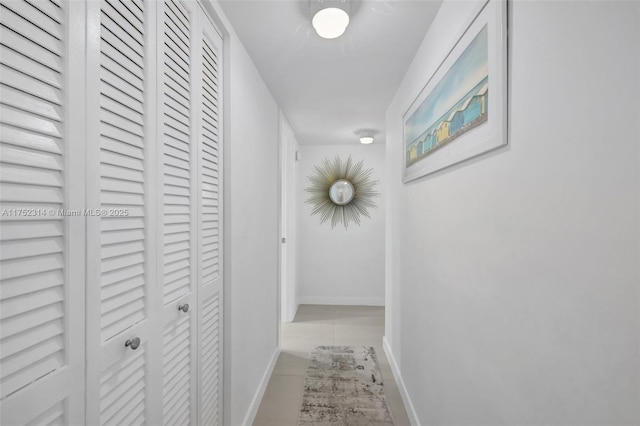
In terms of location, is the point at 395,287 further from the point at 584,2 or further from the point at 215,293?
the point at 584,2

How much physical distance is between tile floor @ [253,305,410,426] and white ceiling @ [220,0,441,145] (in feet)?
7.58

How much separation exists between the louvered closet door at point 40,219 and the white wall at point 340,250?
13.3 feet

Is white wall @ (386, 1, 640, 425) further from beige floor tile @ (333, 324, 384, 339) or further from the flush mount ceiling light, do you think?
beige floor tile @ (333, 324, 384, 339)

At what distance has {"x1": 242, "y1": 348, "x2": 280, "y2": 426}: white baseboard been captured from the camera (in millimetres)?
2039

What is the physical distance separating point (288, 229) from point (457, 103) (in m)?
3.09

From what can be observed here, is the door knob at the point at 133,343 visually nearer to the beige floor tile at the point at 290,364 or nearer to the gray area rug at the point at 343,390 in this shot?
the gray area rug at the point at 343,390

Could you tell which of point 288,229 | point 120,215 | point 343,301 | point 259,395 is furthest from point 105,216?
point 343,301

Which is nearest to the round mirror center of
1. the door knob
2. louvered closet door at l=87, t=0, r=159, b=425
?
louvered closet door at l=87, t=0, r=159, b=425

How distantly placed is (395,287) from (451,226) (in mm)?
1347

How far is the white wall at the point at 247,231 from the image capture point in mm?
1729

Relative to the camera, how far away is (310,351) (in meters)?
3.21

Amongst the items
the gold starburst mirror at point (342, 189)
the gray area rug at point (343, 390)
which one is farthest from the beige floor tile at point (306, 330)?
the gold starburst mirror at point (342, 189)

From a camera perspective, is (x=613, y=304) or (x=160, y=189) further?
(x=160, y=189)

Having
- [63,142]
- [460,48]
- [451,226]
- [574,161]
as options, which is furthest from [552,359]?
[63,142]
